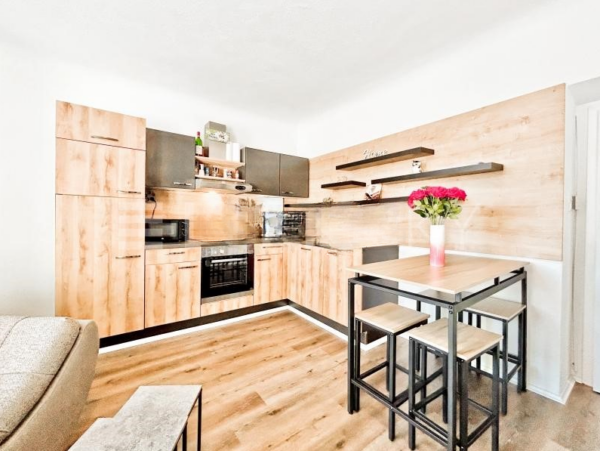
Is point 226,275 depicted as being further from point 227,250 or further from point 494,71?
point 494,71

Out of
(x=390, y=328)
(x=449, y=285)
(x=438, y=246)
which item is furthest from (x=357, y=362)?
(x=438, y=246)

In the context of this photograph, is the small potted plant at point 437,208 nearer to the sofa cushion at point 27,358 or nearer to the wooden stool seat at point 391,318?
the wooden stool seat at point 391,318

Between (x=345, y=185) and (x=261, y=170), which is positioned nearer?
(x=345, y=185)

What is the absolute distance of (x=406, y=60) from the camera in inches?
94.3

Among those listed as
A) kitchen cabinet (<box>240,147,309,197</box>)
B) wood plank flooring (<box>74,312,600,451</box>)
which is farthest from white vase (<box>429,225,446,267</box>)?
kitchen cabinet (<box>240,147,309,197</box>)

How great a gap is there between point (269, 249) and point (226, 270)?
58cm

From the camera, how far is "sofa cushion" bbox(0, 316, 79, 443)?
0.96m

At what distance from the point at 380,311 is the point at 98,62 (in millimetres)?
3288

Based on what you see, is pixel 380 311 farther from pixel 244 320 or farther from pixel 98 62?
pixel 98 62

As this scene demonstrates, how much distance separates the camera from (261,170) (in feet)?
11.8

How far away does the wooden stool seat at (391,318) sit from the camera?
5.03 feet

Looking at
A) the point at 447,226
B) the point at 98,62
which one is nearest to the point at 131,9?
the point at 98,62

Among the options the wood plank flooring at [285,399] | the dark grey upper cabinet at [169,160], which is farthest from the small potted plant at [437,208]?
the dark grey upper cabinet at [169,160]

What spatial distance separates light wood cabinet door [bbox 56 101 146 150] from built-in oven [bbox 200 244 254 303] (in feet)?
4.19
